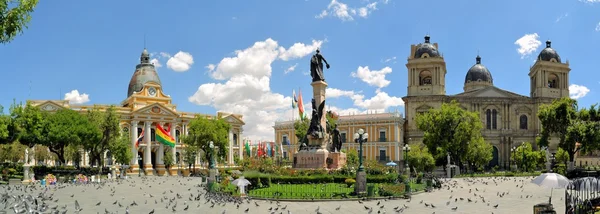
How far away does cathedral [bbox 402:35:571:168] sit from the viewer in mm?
68375

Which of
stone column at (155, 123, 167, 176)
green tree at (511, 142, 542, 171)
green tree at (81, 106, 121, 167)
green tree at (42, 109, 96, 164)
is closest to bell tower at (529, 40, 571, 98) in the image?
green tree at (511, 142, 542, 171)

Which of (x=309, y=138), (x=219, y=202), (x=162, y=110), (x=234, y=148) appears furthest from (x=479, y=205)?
(x=234, y=148)

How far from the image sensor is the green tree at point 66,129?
138 ft

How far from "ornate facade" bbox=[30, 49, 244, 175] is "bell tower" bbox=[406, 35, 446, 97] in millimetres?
25350

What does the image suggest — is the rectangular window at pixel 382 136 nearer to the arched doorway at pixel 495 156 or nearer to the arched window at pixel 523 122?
the arched doorway at pixel 495 156

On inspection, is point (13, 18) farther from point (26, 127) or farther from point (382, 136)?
point (382, 136)

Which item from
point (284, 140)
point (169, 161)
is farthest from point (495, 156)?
point (169, 161)

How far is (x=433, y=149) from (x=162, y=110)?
107ft

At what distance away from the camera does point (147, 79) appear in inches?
2667

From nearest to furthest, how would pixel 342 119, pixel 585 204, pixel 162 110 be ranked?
pixel 585 204, pixel 162 110, pixel 342 119

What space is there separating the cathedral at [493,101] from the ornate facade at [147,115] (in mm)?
25285

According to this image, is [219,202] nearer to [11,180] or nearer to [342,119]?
[11,180]

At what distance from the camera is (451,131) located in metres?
51.4

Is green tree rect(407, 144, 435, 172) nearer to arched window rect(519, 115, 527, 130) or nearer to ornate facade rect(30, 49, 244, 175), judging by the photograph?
arched window rect(519, 115, 527, 130)
